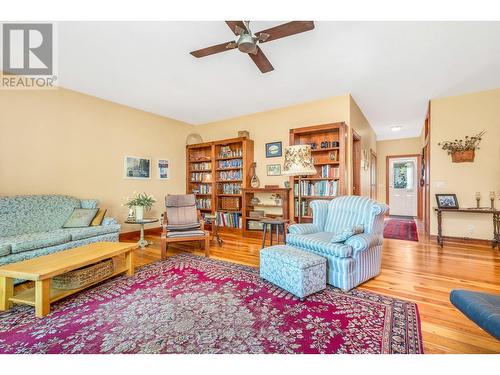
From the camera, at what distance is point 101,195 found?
437 cm

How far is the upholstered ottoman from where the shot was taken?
6.95ft

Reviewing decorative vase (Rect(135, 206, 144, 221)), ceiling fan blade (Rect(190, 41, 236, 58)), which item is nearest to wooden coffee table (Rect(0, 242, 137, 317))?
decorative vase (Rect(135, 206, 144, 221))

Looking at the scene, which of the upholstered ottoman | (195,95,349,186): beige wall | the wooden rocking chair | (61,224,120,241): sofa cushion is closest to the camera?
the upholstered ottoman

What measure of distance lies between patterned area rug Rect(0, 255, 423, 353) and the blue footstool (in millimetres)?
395

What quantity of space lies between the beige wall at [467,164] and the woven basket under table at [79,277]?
5.45 meters

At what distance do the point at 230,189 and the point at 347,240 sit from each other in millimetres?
3382

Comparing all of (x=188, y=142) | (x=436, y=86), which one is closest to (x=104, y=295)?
(x=188, y=142)

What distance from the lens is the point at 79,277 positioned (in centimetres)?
225

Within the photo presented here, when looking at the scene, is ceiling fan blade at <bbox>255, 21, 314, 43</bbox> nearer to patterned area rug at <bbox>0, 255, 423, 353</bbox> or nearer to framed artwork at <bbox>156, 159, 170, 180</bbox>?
A: patterned area rug at <bbox>0, 255, 423, 353</bbox>

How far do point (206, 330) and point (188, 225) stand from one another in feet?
7.69

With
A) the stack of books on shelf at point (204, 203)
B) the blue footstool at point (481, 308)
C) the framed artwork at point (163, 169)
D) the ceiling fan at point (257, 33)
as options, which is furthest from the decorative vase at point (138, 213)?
the blue footstool at point (481, 308)

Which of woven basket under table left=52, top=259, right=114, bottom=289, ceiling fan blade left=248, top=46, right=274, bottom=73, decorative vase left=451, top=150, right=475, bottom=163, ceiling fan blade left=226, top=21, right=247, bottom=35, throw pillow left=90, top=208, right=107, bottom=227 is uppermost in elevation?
ceiling fan blade left=226, top=21, right=247, bottom=35

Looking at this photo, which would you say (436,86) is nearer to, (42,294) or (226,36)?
(226,36)

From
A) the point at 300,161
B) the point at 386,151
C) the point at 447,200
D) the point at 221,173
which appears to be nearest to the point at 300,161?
the point at 300,161
